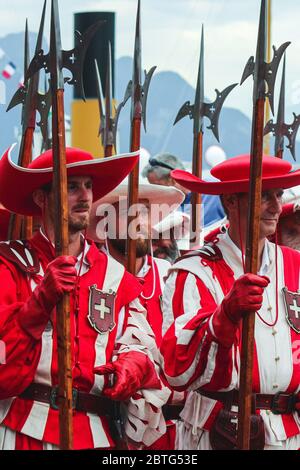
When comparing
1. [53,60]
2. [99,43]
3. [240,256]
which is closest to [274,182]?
[240,256]

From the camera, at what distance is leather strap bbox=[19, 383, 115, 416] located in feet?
18.1

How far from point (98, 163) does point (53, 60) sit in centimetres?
64

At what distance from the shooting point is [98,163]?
580 cm

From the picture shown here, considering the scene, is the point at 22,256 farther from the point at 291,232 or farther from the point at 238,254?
the point at 291,232

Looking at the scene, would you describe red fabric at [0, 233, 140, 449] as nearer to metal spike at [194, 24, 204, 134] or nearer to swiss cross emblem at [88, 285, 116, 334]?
swiss cross emblem at [88, 285, 116, 334]

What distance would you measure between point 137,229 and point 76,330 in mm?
1492

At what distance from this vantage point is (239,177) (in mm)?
5934

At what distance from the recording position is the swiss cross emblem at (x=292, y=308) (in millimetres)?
5785

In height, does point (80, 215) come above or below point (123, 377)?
above

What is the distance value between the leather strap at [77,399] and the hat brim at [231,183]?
1.07 meters

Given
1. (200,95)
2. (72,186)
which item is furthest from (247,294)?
(200,95)

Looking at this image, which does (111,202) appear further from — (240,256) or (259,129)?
(259,129)
